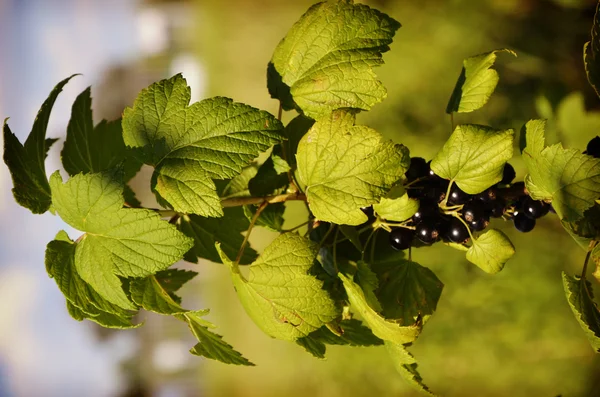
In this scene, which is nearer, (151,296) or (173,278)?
(151,296)

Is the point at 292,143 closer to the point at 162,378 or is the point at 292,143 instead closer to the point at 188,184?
the point at 188,184

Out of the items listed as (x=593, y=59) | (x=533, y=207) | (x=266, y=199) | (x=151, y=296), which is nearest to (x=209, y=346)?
(x=151, y=296)

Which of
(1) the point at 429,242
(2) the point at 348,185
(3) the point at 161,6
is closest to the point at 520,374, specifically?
(1) the point at 429,242

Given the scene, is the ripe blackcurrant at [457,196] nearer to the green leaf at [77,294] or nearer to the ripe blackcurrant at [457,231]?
the ripe blackcurrant at [457,231]

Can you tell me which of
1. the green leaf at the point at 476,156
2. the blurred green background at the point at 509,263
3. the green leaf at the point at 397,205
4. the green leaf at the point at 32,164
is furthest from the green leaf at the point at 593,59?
the blurred green background at the point at 509,263

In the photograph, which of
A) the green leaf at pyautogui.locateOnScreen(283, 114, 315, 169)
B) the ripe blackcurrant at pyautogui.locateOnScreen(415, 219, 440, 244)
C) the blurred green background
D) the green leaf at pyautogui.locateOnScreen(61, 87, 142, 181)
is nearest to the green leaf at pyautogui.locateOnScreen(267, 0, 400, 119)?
the green leaf at pyautogui.locateOnScreen(283, 114, 315, 169)

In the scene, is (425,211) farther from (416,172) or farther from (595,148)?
(595,148)

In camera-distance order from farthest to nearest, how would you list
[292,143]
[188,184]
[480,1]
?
[480,1] < [292,143] < [188,184]
